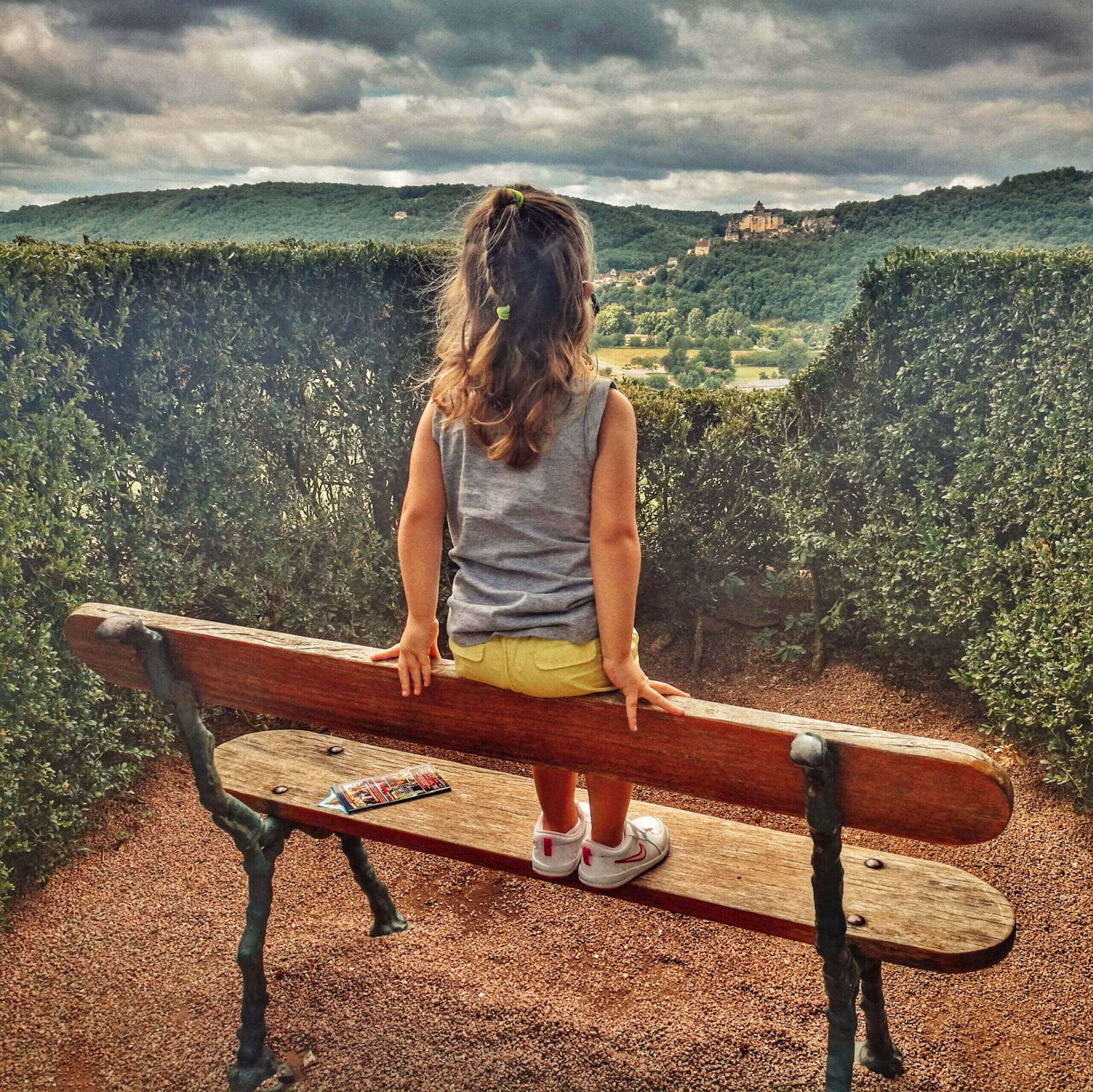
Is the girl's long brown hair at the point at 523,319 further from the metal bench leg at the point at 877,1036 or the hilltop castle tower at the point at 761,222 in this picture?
the hilltop castle tower at the point at 761,222

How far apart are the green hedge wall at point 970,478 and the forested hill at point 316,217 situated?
2.00 m

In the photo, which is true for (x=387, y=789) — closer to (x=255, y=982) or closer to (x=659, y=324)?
(x=255, y=982)

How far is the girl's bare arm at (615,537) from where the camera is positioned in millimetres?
2199

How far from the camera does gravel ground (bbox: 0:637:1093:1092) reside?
9.60 ft

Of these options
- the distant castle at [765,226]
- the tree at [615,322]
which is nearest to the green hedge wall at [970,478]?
the tree at [615,322]

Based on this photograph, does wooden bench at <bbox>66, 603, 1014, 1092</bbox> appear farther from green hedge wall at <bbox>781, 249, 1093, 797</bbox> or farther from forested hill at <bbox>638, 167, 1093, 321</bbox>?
forested hill at <bbox>638, 167, 1093, 321</bbox>

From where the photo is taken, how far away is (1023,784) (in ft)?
14.4

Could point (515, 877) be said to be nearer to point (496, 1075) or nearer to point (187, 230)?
point (496, 1075)

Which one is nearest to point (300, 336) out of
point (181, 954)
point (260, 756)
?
point (260, 756)

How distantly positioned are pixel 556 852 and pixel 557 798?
144 millimetres

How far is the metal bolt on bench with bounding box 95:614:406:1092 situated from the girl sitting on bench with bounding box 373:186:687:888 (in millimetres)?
566

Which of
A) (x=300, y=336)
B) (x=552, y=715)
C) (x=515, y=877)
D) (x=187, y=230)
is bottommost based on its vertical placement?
(x=515, y=877)

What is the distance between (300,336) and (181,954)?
300 centimetres

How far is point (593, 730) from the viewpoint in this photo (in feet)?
6.67
